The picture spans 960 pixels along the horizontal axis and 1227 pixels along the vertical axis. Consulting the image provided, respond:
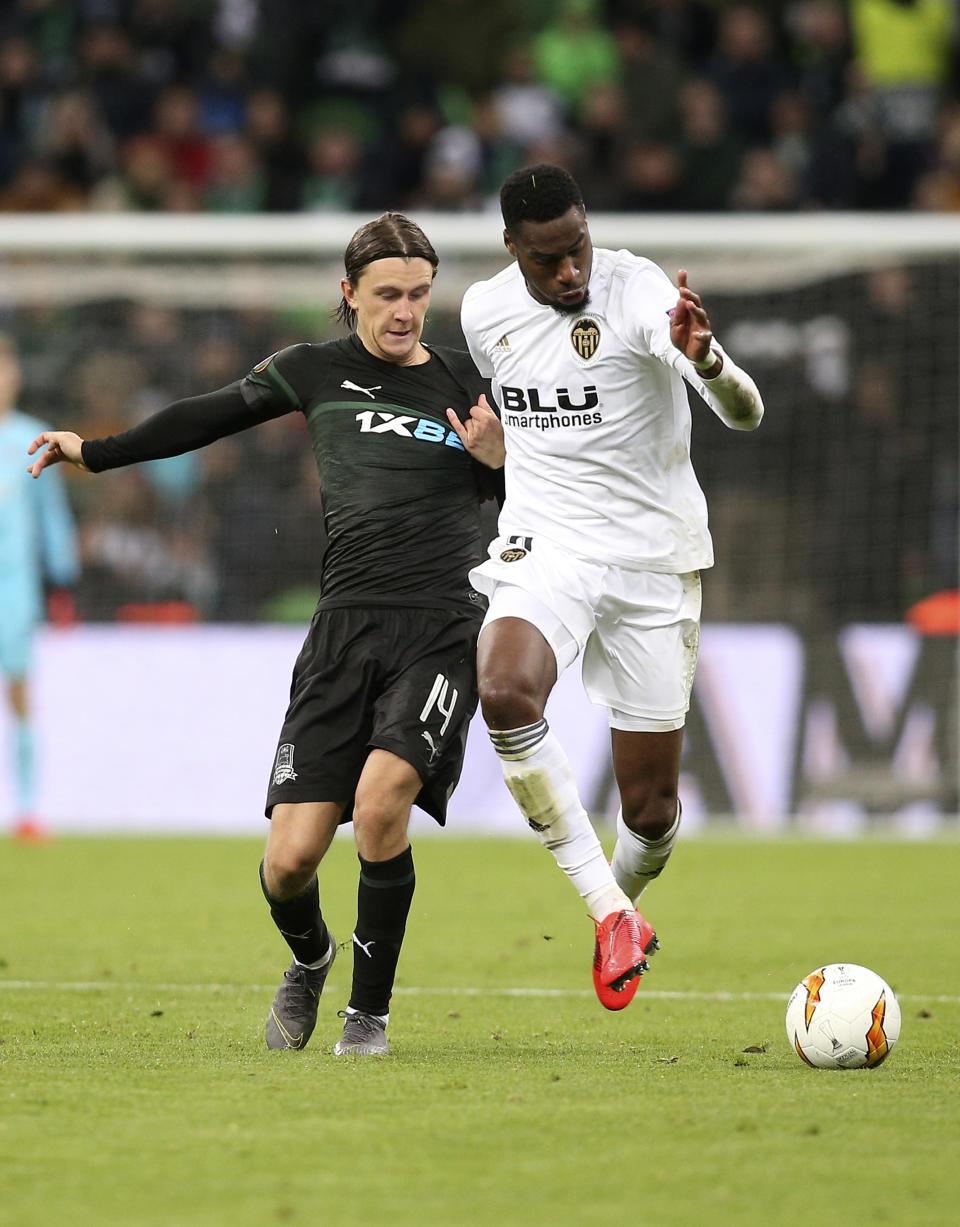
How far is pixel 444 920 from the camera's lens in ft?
30.8

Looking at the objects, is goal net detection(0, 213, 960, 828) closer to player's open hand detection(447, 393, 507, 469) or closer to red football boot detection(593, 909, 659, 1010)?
player's open hand detection(447, 393, 507, 469)

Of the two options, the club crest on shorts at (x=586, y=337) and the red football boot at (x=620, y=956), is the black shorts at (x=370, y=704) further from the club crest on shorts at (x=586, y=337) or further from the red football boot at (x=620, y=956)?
the club crest on shorts at (x=586, y=337)

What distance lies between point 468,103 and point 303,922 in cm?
1274

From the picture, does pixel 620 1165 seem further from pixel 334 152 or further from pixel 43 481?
pixel 334 152

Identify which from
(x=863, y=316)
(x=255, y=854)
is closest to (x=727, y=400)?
(x=255, y=854)

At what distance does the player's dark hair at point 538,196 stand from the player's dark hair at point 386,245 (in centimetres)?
26

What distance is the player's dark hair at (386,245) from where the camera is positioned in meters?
5.72

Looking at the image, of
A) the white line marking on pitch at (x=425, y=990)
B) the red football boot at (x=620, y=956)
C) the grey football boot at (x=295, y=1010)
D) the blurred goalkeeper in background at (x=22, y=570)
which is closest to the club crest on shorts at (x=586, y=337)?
the red football boot at (x=620, y=956)

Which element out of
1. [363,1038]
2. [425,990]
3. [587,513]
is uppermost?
[587,513]

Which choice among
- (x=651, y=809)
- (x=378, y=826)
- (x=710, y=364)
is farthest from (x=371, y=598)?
(x=651, y=809)

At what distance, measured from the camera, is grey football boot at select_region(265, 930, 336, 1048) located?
573 centimetres

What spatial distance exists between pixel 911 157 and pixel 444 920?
29.7 ft

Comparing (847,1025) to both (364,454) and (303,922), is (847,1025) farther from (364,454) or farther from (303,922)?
(364,454)

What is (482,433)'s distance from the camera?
595 centimetres
